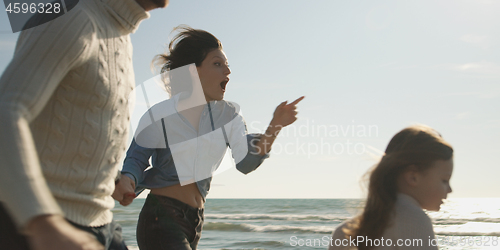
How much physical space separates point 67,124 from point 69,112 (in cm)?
3

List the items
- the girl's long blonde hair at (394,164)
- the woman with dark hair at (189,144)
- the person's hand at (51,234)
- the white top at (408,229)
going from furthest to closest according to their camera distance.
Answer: the woman with dark hair at (189,144) < the girl's long blonde hair at (394,164) < the white top at (408,229) < the person's hand at (51,234)

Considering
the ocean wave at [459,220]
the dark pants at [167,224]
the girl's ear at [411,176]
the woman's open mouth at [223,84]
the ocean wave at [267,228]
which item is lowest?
the ocean wave at [267,228]

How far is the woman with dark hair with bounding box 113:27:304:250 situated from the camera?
7.77ft

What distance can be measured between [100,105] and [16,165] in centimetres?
38

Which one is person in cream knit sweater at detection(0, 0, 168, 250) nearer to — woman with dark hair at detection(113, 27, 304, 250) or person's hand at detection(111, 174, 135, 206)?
person's hand at detection(111, 174, 135, 206)

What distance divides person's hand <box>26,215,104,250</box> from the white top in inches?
63.3

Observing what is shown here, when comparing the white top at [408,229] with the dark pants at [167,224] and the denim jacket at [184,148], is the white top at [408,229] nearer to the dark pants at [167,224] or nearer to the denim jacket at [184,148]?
the denim jacket at [184,148]

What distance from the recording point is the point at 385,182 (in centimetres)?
234

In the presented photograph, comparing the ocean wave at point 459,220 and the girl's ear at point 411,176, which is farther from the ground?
the girl's ear at point 411,176

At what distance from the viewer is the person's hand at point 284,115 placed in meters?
2.27

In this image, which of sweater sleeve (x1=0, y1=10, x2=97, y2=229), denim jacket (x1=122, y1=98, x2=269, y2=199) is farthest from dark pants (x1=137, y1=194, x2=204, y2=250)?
sweater sleeve (x1=0, y1=10, x2=97, y2=229)

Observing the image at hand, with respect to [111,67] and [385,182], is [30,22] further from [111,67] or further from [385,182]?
Answer: [385,182]

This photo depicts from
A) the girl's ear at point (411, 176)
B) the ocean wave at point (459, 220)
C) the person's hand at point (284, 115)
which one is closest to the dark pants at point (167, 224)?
the person's hand at point (284, 115)

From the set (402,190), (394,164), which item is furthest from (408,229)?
(394,164)
